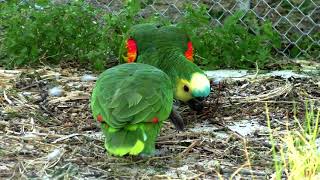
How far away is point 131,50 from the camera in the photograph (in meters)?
4.35

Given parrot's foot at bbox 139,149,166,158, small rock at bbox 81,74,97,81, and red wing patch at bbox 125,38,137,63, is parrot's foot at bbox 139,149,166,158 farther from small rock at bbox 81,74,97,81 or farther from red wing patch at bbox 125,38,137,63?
small rock at bbox 81,74,97,81

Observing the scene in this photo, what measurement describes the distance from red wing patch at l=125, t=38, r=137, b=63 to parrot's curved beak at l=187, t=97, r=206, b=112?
57 centimetres

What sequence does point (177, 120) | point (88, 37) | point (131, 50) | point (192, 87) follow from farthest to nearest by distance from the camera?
point (88, 37), point (131, 50), point (192, 87), point (177, 120)

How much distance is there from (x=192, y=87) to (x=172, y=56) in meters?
0.35

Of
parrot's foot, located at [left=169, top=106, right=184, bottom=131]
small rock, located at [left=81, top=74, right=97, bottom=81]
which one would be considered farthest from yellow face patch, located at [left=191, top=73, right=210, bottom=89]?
small rock, located at [left=81, top=74, right=97, bottom=81]

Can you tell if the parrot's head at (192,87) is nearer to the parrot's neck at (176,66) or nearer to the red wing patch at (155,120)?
the parrot's neck at (176,66)

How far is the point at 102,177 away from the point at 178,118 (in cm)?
62

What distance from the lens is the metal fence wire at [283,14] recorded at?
5883mm

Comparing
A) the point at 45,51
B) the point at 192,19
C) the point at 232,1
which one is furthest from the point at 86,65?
the point at 232,1

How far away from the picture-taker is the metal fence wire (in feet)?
19.3

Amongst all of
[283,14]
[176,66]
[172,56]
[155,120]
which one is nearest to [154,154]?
[155,120]

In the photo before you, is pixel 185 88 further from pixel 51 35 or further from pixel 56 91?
pixel 51 35

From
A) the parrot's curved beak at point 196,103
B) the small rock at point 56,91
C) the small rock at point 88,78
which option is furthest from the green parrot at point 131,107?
the small rock at point 88,78

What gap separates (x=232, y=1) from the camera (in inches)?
251
